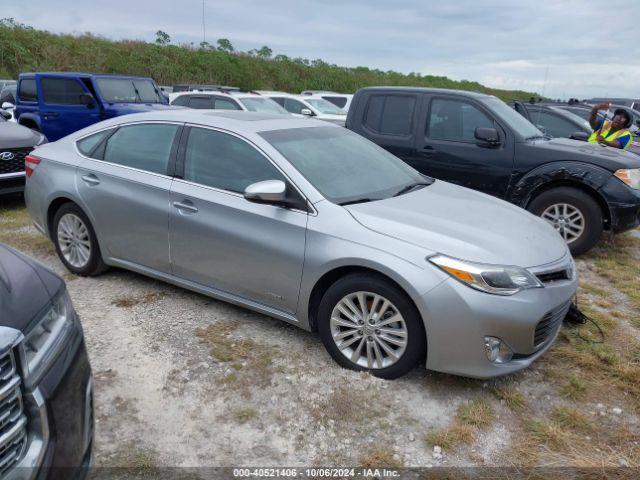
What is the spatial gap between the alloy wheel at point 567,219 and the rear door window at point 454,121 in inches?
47.6

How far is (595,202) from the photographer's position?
5.73 meters

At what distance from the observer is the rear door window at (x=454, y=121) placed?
20.6 ft

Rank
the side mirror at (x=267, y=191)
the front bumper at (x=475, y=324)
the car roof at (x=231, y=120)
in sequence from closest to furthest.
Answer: the front bumper at (x=475, y=324) < the side mirror at (x=267, y=191) < the car roof at (x=231, y=120)

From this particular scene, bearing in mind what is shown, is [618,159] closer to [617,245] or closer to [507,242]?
[617,245]

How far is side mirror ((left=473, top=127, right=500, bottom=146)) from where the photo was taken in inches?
238

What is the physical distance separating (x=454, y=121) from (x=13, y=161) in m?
5.82

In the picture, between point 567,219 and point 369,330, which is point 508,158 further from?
point 369,330

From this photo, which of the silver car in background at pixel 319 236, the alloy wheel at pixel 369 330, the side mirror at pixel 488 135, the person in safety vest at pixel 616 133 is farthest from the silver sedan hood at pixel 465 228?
the person in safety vest at pixel 616 133

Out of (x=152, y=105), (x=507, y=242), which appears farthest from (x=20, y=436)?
(x=152, y=105)

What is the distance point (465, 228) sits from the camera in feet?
10.7

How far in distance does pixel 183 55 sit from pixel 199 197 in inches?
1133

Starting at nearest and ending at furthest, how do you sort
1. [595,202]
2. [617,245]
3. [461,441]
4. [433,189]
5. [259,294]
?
[461,441] → [259,294] → [433,189] → [595,202] → [617,245]

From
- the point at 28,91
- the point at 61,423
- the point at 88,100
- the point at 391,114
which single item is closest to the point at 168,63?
the point at 28,91

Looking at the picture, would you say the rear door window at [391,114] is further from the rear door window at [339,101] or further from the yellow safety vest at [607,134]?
the rear door window at [339,101]
